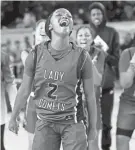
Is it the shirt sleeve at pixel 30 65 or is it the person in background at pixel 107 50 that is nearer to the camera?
the shirt sleeve at pixel 30 65

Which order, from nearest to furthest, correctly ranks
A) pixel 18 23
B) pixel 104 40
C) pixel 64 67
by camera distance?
pixel 64 67
pixel 104 40
pixel 18 23

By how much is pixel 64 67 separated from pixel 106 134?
112 inches

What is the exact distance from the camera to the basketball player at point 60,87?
323 cm

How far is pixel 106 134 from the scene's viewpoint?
19.3ft

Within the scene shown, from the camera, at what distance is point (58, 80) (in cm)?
322

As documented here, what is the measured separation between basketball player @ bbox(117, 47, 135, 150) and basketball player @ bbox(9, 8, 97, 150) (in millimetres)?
733

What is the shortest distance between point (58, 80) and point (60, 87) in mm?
54

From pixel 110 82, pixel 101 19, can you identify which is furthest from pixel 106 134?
pixel 101 19

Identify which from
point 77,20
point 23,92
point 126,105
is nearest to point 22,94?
point 23,92

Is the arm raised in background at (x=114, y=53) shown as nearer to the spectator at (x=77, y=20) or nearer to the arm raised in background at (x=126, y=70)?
the arm raised in background at (x=126, y=70)

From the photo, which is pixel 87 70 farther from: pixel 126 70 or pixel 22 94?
pixel 126 70

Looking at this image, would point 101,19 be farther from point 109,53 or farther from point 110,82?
point 110,82

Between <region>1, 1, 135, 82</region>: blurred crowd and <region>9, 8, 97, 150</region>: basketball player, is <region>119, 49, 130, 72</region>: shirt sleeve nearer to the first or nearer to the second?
<region>9, 8, 97, 150</region>: basketball player

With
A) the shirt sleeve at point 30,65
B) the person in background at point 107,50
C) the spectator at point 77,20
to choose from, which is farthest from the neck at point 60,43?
the spectator at point 77,20
